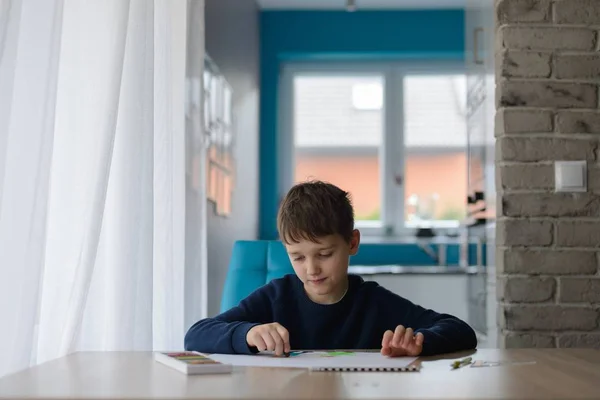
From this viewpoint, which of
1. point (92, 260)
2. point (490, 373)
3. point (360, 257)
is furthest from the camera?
point (360, 257)

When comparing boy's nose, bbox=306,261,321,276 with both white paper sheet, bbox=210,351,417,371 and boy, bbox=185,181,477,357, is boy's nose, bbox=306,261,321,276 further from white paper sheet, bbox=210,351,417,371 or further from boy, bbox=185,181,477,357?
white paper sheet, bbox=210,351,417,371

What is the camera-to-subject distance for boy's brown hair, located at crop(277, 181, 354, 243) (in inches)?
68.8

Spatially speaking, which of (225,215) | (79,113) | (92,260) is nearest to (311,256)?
(92,260)

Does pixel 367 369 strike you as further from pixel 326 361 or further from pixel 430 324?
pixel 430 324

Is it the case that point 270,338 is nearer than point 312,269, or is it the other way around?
point 270,338

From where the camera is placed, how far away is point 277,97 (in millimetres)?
5895

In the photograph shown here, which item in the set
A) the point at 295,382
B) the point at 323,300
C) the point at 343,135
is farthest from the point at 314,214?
the point at 343,135

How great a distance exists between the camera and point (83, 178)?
5.62ft

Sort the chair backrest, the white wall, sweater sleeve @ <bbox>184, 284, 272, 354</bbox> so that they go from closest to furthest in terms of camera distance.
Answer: sweater sleeve @ <bbox>184, 284, 272, 354</bbox>, the chair backrest, the white wall

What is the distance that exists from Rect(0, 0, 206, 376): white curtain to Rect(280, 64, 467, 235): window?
354 cm

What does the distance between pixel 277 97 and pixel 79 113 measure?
4195mm

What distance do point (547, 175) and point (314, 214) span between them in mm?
946

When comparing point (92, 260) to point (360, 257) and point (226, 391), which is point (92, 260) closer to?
point (226, 391)

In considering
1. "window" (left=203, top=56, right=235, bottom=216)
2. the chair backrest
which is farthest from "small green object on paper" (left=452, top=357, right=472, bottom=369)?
"window" (left=203, top=56, right=235, bottom=216)
